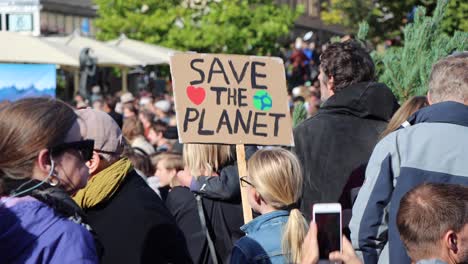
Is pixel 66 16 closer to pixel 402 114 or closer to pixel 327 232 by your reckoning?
pixel 402 114

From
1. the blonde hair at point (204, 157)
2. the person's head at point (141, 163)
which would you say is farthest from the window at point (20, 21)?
the blonde hair at point (204, 157)

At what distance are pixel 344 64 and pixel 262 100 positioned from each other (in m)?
0.55

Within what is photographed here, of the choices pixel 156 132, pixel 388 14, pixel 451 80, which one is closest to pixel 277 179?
pixel 451 80

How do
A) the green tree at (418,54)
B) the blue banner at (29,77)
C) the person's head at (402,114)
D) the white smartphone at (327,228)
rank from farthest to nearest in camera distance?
1. the blue banner at (29,77)
2. the green tree at (418,54)
3. the person's head at (402,114)
4. the white smartphone at (327,228)

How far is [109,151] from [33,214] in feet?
4.60

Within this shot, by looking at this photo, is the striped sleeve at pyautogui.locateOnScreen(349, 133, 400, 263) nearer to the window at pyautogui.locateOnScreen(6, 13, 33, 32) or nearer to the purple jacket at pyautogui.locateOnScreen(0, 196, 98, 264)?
the purple jacket at pyautogui.locateOnScreen(0, 196, 98, 264)

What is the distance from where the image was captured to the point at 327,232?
3689 millimetres

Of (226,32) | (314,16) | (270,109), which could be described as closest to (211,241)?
(270,109)

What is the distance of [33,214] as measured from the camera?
3.38 m

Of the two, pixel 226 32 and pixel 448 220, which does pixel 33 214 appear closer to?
pixel 448 220

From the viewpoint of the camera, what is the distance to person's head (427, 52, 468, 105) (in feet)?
15.6

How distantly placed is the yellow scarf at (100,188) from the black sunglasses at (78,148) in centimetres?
99

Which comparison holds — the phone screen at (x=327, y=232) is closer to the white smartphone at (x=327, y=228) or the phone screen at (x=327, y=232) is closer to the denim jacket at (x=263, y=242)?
the white smartphone at (x=327, y=228)

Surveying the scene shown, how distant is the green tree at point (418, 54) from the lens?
23.4 ft
